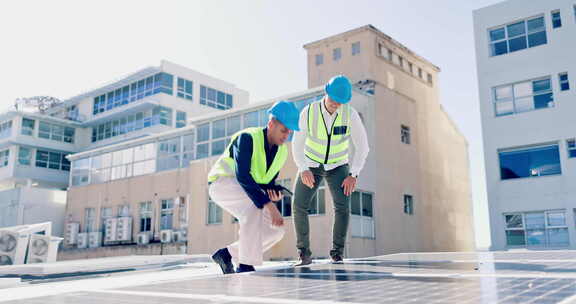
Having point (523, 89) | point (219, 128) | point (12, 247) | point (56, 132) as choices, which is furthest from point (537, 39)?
point (56, 132)

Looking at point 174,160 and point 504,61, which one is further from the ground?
point 504,61

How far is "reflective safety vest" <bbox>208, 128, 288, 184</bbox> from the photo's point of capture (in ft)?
16.4

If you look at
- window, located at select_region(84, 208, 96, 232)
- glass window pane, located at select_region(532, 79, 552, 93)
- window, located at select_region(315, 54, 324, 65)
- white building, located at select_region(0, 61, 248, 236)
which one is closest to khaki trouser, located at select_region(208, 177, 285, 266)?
glass window pane, located at select_region(532, 79, 552, 93)

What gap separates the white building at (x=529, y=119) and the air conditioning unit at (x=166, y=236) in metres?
16.3

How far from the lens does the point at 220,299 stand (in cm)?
248

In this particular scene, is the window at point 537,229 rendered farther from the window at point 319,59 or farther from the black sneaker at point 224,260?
the black sneaker at point 224,260

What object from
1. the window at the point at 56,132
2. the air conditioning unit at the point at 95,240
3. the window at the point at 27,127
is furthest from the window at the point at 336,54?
the window at the point at 27,127

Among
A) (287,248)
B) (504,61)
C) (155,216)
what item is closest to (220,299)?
(287,248)

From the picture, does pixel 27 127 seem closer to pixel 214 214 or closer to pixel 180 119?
pixel 180 119

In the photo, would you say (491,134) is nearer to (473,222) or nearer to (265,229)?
(473,222)

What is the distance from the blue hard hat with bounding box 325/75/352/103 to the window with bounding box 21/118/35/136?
147 feet

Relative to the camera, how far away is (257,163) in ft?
16.5

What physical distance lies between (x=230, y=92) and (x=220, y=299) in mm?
46682

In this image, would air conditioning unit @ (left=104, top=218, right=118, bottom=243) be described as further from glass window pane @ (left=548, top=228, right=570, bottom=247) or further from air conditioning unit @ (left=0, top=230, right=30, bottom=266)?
glass window pane @ (left=548, top=228, right=570, bottom=247)
